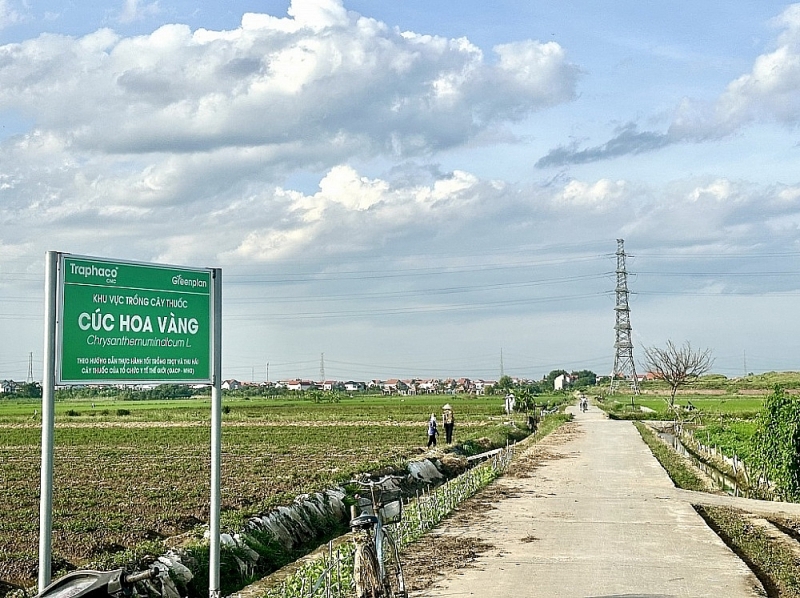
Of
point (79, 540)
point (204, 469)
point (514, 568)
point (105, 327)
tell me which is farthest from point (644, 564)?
point (204, 469)

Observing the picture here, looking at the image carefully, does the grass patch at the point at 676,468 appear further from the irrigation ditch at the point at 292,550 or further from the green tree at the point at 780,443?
the irrigation ditch at the point at 292,550

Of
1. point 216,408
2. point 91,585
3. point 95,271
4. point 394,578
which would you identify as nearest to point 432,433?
point 394,578

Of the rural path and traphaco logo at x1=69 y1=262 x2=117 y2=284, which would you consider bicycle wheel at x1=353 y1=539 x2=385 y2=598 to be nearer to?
the rural path

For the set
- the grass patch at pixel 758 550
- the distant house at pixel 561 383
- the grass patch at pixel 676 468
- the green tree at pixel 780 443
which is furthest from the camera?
the distant house at pixel 561 383

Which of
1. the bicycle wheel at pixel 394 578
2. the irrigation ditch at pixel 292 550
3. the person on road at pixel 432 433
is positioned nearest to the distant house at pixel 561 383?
the person on road at pixel 432 433

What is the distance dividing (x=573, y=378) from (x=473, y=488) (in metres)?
157

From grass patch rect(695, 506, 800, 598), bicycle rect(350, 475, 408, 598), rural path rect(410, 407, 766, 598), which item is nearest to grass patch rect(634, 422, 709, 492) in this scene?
rural path rect(410, 407, 766, 598)

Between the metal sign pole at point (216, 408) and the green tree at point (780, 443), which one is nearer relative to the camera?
the metal sign pole at point (216, 408)

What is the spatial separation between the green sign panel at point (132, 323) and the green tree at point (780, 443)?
44.6 feet

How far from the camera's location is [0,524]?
1384 cm

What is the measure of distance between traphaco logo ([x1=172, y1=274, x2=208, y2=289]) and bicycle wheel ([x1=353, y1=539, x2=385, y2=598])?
2.52 meters

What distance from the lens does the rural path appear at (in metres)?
8.84

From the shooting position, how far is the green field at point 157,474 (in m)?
12.8

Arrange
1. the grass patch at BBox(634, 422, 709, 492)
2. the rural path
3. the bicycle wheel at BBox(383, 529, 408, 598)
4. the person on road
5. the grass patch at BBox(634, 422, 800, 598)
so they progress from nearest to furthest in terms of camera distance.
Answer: the bicycle wheel at BBox(383, 529, 408, 598) → the rural path → the grass patch at BBox(634, 422, 800, 598) → the grass patch at BBox(634, 422, 709, 492) → the person on road
